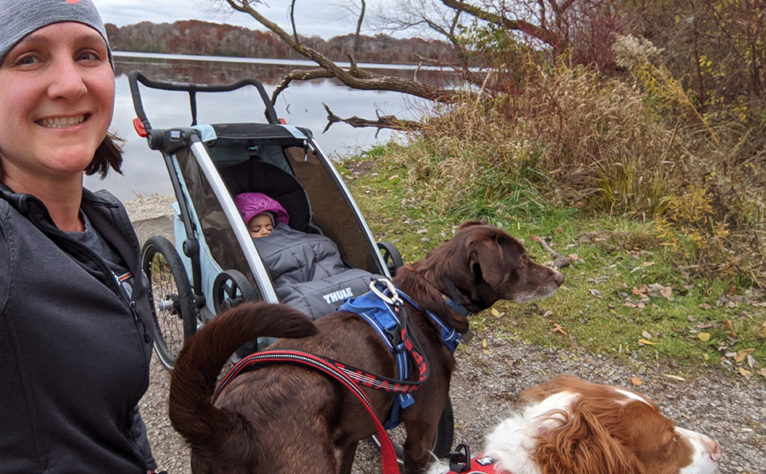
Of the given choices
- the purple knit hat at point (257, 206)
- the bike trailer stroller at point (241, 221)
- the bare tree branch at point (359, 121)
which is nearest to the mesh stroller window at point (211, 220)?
the bike trailer stroller at point (241, 221)

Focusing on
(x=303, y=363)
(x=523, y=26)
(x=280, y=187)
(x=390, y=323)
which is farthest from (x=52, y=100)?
(x=523, y=26)

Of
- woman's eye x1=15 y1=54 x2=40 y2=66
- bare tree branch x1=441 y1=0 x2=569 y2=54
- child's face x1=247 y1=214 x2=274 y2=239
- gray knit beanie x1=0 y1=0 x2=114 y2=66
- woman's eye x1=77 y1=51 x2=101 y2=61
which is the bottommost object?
child's face x1=247 y1=214 x2=274 y2=239

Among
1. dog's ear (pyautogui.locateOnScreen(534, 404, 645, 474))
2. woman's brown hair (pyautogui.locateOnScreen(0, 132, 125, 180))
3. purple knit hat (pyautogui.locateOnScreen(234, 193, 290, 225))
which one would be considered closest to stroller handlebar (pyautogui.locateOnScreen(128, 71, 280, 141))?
purple knit hat (pyautogui.locateOnScreen(234, 193, 290, 225))

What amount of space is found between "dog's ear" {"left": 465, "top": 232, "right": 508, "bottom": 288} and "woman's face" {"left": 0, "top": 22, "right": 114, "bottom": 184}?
185cm

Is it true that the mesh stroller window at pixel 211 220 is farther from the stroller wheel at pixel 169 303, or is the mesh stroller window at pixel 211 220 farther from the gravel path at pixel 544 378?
the gravel path at pixel 544 378

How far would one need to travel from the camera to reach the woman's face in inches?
43.5

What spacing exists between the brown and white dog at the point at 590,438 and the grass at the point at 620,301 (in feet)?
7.74

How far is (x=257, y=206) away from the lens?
3730 mm

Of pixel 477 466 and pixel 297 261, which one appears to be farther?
pixel 297 261

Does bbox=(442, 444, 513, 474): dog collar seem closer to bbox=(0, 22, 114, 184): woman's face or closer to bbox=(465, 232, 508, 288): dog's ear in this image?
bbox=(465, 232, 508, 288): dog's ear

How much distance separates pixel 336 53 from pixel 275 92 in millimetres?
2758

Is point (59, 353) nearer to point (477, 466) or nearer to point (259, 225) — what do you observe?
point (477, 466)

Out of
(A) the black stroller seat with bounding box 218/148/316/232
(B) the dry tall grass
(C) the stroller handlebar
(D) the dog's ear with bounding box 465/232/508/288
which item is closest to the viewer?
(D) the dog's ear with bounding box 465/232/508/288

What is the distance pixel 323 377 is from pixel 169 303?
2.12 m
